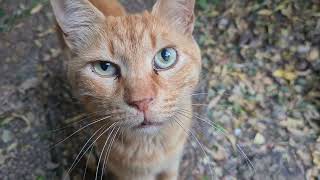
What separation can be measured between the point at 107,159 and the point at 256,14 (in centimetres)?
168

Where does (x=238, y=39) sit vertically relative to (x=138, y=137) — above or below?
above

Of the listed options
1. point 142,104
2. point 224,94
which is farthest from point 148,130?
point 224,94

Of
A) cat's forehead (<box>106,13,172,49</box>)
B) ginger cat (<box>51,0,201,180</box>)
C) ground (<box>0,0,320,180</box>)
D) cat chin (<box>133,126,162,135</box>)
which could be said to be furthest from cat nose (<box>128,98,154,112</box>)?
ground (<box>0,0,320,180</box>)

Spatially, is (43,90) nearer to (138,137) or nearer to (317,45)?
(138,137)

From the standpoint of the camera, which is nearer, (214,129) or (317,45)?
(214,129)

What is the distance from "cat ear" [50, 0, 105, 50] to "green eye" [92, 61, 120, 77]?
170 millimetres

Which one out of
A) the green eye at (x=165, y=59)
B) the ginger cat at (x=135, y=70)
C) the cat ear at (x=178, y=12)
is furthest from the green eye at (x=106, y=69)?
the cat ear at (x=178, y=12)

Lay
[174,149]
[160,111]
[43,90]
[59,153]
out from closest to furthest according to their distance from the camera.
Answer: [160,111] < [174,149] < [59,153] < [43,90]

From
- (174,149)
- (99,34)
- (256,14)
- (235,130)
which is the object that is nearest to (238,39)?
(256,14)

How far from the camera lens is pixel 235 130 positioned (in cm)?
279

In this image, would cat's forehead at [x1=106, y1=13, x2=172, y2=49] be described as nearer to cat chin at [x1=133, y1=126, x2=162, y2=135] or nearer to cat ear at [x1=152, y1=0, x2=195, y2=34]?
cat ear at [x1=152, y1=0, x2=195, y2=34]

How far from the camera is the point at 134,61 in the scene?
179 cm

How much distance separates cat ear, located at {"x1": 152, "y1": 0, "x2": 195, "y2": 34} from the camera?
193 cm

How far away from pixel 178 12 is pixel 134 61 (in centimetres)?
34
